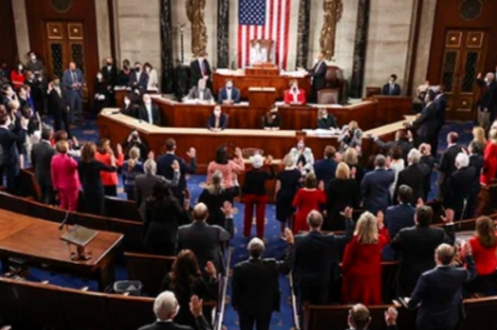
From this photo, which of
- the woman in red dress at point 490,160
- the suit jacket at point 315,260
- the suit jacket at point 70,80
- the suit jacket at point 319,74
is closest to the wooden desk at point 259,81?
the suit jacket at point 319,74

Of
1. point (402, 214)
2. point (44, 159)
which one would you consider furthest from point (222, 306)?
point (44, 159)

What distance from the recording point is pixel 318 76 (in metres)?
13.9

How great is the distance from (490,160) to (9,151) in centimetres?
692

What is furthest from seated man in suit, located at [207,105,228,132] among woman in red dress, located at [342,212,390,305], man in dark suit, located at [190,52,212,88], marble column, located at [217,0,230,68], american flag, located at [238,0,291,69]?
woman in red dress, located at [342,212,390,305]

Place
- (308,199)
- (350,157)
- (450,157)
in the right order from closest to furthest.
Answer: (308,199) < (350,157) < (450,157)

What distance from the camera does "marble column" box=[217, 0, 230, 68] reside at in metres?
14.6

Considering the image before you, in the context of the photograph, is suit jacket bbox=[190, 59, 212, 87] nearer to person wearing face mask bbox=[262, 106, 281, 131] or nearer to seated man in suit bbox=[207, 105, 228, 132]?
seated man in suit bbox=[207, 105, 228, 132]

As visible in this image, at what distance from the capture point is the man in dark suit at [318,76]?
13812 millimetres

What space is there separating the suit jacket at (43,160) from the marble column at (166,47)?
7141 millimetres

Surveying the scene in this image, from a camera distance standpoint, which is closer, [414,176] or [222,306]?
[222,306]

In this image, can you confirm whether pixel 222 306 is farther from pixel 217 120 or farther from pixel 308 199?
pixel 217 120

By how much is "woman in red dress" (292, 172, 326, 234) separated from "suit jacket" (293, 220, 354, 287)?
4.86 feet

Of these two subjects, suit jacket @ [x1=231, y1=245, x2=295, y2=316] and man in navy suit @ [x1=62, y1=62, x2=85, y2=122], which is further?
man in navy suit @ [x1=62, y1=62, x2=85, y2=122]

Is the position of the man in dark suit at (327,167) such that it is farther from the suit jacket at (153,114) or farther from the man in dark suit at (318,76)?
the man in dark suit at (318,76)
